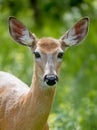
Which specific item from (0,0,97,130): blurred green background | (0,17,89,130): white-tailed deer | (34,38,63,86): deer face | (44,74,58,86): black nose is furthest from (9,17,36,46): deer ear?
(0,0,97,130): blurred green background

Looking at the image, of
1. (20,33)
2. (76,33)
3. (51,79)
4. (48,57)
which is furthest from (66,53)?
Result: (51,79)

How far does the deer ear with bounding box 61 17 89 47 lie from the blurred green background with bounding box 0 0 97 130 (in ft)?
8.34

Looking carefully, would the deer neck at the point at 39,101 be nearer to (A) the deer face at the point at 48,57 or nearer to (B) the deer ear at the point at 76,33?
(A) the deer face at the point at 48,57

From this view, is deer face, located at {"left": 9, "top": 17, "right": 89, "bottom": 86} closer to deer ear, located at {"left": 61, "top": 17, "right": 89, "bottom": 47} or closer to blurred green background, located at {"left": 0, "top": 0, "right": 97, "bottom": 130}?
deer ear, located at {"left": 61, "top": 17, "right": 89, "bottom": 47}

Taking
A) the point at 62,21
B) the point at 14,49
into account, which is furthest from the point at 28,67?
the point at 62,21

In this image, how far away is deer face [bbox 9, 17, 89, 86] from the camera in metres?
9.84

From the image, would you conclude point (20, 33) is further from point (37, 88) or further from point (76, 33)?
point (37, 88)

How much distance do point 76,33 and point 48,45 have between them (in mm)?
760

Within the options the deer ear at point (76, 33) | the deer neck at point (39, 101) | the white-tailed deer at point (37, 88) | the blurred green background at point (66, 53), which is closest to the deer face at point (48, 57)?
the white-tailed deer at point (37, 88)

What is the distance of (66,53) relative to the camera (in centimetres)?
1619

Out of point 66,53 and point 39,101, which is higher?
point 66,53

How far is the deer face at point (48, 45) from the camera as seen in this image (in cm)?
984

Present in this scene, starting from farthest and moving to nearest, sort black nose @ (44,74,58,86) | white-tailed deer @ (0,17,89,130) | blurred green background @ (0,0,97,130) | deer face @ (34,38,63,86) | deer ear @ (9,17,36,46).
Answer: blurred green background @ (0,0,97,130) → deer ear @ (9,17,36,46) → white-tailed deer @ (0,17,89,130) → deer face @ (34,38,63,86) → black nose @ (44,74,58,86)

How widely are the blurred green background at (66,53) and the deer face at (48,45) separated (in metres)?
2.65
